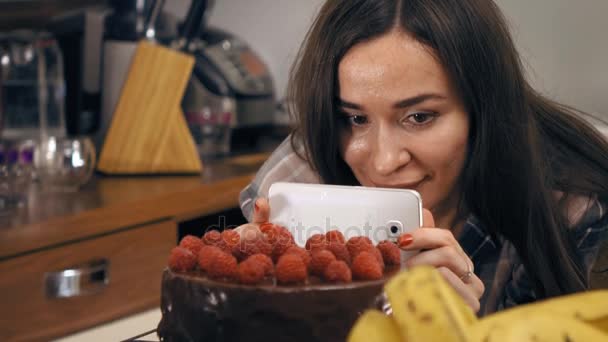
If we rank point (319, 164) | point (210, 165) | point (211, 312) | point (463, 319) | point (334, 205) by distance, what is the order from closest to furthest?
point (463, 319) < point (211, 312) < point (334, 205) < point (319, 164) < point (210, 165)

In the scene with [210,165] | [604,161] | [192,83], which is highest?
[604,161]

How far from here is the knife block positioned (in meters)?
2.04

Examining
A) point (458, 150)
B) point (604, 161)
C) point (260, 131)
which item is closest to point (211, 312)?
point (458, 150)

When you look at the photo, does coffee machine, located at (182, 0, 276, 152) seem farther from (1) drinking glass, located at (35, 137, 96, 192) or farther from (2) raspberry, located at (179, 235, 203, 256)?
(2) raspberry, located at (179, 235, 203, 256)

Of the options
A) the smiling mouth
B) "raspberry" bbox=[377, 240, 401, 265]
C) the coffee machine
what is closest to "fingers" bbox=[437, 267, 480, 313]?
"raspberry" bbox=[377, 240, 401, 265]

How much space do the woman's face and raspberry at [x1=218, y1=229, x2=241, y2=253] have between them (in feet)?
1.18

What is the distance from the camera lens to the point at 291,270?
0.61 meters

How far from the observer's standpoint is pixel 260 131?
2.52 metres

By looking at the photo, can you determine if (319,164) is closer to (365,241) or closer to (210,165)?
(365,241)

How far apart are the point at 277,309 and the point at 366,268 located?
7 cm

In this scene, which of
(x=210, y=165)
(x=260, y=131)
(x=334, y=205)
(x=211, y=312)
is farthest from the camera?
(x=260, y=131)

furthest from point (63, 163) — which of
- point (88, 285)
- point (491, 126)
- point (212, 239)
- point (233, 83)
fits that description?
point (212, 239)

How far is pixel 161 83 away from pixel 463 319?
1629 mm

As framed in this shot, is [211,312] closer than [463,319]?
No
